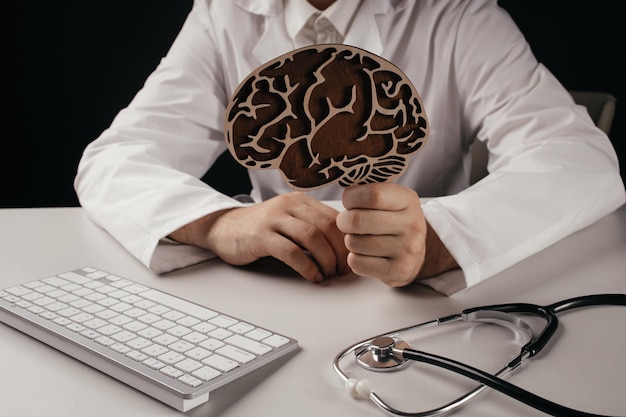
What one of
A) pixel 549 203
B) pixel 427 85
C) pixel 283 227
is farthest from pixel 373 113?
pixel 427 85

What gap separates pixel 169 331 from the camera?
63cm

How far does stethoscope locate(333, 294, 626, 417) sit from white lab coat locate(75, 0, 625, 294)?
0.10 m

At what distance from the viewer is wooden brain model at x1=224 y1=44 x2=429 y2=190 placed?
613mm

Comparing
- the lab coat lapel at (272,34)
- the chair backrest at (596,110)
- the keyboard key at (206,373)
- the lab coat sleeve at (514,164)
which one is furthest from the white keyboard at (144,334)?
the chair backrest at (596,110)

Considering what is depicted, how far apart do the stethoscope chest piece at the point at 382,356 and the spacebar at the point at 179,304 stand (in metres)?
0.18

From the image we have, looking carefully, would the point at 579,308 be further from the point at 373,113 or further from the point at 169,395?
the point at 169,395

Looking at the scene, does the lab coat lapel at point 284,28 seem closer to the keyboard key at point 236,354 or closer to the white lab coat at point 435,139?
the white lab coat at point 435,139

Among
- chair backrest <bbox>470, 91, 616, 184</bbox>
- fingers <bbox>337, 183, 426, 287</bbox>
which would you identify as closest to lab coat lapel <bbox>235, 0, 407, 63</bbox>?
chair backrest <bbox>470, 91, 616, 184</bbox>

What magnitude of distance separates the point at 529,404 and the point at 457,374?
0.09 meters

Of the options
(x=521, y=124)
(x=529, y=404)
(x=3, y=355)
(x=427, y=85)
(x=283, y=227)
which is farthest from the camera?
(x=427, y=85)

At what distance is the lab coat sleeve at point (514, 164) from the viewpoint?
801 mm

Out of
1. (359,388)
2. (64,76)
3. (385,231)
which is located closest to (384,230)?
(385,231)

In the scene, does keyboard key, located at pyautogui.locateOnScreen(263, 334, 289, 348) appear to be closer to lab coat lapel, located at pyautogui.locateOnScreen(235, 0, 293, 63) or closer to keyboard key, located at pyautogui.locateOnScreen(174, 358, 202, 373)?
keyboard key, located at pyautogui.locateOnScreen(174, 358, 202, 373)

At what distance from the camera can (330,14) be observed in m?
1.29
